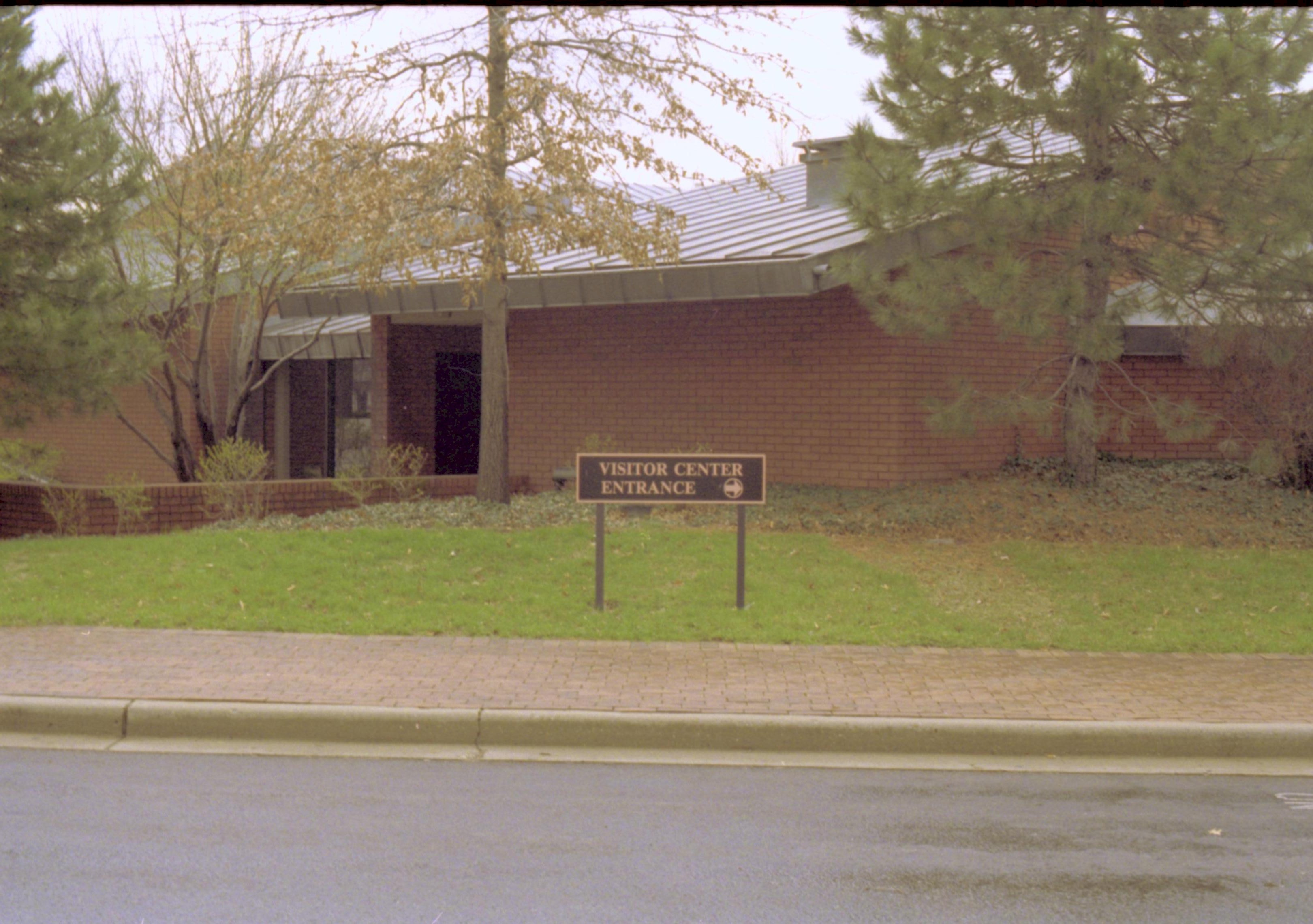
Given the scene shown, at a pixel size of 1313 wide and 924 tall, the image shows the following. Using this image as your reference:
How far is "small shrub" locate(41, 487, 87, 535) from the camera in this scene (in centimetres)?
1344

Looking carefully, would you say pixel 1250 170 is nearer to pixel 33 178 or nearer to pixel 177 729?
pixel 177 729

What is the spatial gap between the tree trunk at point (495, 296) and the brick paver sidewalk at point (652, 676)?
193 inches

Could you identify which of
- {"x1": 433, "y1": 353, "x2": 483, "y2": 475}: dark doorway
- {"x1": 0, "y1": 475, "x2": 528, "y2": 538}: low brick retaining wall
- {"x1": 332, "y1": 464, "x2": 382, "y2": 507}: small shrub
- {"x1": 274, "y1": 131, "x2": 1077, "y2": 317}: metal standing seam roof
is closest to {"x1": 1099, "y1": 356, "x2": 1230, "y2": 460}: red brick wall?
{"x1": 274, "y1": 131, "x2": 1077, "y2": 317}: metal standing seam roof

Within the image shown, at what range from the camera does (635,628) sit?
9.25 meters

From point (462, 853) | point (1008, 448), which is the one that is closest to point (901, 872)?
point (462, 853)

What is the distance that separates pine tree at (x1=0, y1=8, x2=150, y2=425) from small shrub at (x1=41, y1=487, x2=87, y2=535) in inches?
39.9

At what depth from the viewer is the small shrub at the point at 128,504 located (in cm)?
1349

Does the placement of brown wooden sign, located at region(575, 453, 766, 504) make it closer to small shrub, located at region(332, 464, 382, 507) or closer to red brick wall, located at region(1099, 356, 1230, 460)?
small shrub, located at region(332, 464, 382, 507)

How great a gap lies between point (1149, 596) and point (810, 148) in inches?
390

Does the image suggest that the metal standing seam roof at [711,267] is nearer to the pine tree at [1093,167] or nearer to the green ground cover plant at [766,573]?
the pine tree at [1093,167]

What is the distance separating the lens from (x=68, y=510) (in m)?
13.5

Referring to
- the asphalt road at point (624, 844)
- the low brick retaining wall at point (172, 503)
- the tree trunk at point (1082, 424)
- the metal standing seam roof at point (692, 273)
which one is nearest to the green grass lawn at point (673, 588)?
the low brick retaining wall at point (172, 503)

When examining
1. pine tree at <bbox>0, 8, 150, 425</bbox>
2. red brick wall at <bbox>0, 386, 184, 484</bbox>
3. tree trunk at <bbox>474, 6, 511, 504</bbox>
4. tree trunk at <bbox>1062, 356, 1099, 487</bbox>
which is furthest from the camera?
red brick wall at <bbox>0, 386, 184, 484</bbox>

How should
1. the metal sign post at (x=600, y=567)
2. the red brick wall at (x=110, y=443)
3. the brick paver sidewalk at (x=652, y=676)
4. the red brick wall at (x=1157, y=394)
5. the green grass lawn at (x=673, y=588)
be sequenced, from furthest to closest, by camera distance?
the red brick wall at (x=110, y=443)
the red brick wall at (x=1157, y=394)
the metal sign post at (x=600, y=567)
the green grass lawn at (x=673, y=588)
the brick paver sidewalk at (x=652, y=676)
